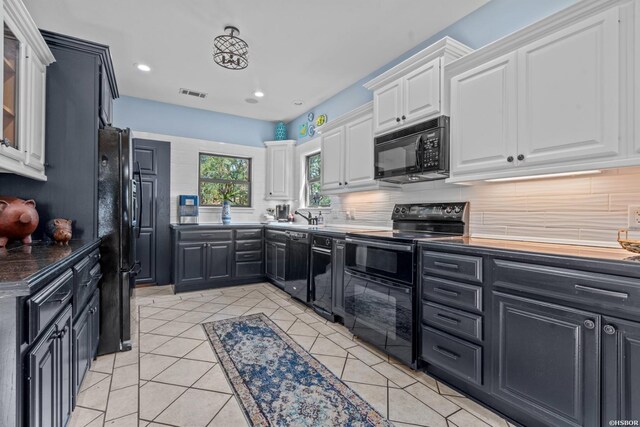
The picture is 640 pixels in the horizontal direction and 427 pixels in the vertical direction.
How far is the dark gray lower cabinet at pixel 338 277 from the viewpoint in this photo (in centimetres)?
284

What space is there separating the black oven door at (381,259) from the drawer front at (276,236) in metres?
1.41

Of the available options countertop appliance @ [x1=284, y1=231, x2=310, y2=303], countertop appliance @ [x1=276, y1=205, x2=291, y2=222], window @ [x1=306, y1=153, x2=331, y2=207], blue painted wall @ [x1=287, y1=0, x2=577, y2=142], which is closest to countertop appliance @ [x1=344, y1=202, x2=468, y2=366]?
countertop appliance @ [x1=284, y1=231, x2=310, y2=303]

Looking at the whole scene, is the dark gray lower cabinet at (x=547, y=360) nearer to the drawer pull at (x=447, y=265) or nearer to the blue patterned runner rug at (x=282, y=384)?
the drawer pull at (x=447, y=265)

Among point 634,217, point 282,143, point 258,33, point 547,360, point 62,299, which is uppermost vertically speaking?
point 258,33

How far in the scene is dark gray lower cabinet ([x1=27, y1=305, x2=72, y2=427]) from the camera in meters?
0.99

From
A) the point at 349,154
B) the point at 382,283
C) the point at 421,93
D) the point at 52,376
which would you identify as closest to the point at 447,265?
the point at 382,283

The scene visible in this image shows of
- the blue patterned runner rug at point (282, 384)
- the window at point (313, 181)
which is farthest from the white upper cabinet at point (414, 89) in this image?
the blue patterned runner rug at point (282, 384)

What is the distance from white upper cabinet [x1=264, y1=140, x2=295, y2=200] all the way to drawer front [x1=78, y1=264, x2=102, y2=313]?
3216 millimetres

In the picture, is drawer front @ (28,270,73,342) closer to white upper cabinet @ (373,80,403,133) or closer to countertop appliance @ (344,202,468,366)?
countertop appliance @ (344,202,468,366)

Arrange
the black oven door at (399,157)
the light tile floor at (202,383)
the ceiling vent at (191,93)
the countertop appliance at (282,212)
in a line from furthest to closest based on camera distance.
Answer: the countertop appliance at (282,212) → the ceiling vent at (191,93) → the black oven door at (399,157) → the light tile floor at (202,383)

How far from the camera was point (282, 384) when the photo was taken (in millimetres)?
1932

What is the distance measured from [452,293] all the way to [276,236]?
2702mm

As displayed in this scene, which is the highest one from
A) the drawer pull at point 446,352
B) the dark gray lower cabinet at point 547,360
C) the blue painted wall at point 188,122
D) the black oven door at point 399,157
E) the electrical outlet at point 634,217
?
the blue painted wall at point 188,122

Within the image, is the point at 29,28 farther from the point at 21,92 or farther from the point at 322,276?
the point at 322,276
